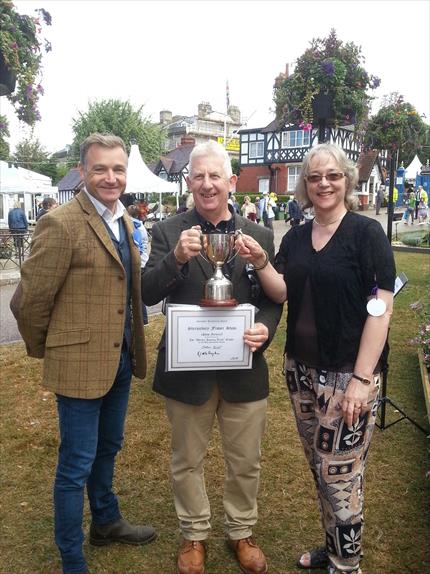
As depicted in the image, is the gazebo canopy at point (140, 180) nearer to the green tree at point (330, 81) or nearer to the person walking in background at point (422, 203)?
the green tree at point (330, 81)

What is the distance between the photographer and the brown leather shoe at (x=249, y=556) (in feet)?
8.98

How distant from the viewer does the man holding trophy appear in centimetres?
244

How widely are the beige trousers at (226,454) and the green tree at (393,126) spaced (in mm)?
6206

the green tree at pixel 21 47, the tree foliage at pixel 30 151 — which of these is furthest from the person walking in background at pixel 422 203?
the tree foliage at pixel 30 151

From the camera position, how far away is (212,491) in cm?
357

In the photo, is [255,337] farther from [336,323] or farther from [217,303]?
[336,323]

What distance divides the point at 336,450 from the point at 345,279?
0.78 metres

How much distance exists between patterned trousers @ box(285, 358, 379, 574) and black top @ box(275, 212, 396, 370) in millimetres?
138

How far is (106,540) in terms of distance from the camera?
2.98m

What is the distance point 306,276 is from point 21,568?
213 centimetres

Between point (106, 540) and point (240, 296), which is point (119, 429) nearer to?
point (106, 540)

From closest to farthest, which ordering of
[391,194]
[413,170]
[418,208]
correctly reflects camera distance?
[391,194], [418,208], [413,170]

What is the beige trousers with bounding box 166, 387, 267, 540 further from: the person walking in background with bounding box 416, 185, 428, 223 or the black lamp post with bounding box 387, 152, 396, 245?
the person walking in background with bounding box 416, 185, 428, 223

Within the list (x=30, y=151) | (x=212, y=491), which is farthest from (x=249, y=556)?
(x=30, y=151)
